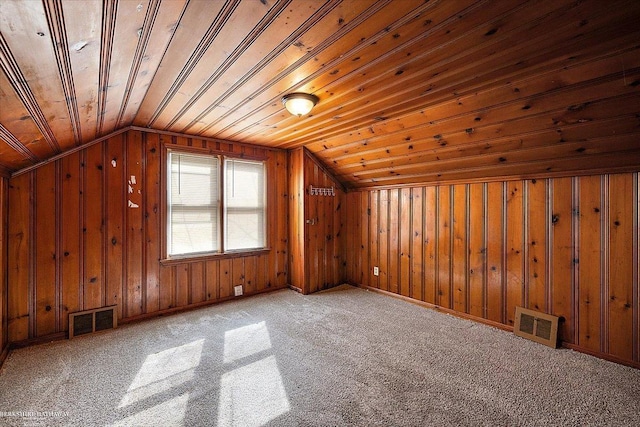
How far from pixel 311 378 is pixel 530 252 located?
232 cm

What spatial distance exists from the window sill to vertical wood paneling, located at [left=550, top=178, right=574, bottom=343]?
322cm

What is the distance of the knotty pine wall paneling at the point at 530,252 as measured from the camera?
2256mm

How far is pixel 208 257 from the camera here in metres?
3.52

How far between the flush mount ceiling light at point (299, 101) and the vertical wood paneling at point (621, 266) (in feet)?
8.09

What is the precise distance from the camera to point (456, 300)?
3258 millimetres

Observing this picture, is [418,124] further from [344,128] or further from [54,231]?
[54,231]

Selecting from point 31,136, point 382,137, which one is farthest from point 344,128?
point 31,136

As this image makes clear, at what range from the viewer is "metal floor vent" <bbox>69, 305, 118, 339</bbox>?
2.70 meters

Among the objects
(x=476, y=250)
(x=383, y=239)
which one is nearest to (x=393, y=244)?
(x=383, y=239)

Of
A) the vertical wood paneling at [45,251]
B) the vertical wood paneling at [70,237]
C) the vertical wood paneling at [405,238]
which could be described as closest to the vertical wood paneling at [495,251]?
the vertical wood paneling at [405,238]

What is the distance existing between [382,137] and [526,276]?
6.44 ft

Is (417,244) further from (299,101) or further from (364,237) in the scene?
(299,101)

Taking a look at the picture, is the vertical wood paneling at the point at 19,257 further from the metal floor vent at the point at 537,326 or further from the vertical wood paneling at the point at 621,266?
the vertical wood paneling at the point at 621,266

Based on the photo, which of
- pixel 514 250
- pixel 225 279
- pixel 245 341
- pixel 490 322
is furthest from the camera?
pixel 225 279
